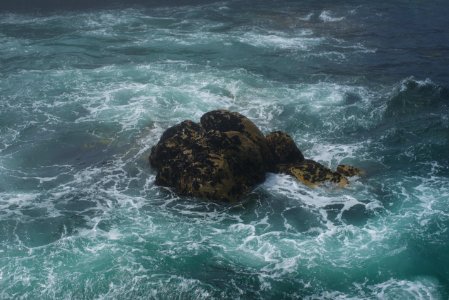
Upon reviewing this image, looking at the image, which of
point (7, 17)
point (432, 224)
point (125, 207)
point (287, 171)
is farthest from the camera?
point (7, 17)

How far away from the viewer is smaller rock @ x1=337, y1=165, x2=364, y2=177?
18.2 metres

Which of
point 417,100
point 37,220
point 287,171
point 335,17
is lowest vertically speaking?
point 37,220

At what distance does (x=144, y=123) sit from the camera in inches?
893

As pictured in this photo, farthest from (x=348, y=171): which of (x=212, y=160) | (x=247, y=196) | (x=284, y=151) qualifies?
(x=212, y=160)

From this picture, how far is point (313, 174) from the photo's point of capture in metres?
18.0

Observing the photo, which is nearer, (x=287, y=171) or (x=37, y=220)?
(x=37, y=220)

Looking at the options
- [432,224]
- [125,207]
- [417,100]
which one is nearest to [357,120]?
[417,100]

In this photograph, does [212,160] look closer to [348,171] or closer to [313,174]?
[313,174]

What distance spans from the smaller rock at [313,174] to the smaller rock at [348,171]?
15.7 inches

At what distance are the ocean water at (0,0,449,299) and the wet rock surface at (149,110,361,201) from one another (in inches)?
20.7

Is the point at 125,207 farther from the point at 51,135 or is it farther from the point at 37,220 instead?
the point at 51,135

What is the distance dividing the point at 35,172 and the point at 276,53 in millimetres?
19156

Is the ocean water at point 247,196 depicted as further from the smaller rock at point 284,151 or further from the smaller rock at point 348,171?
the smaller rock at point 284,151

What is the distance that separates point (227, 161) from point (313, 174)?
358 centimetres
